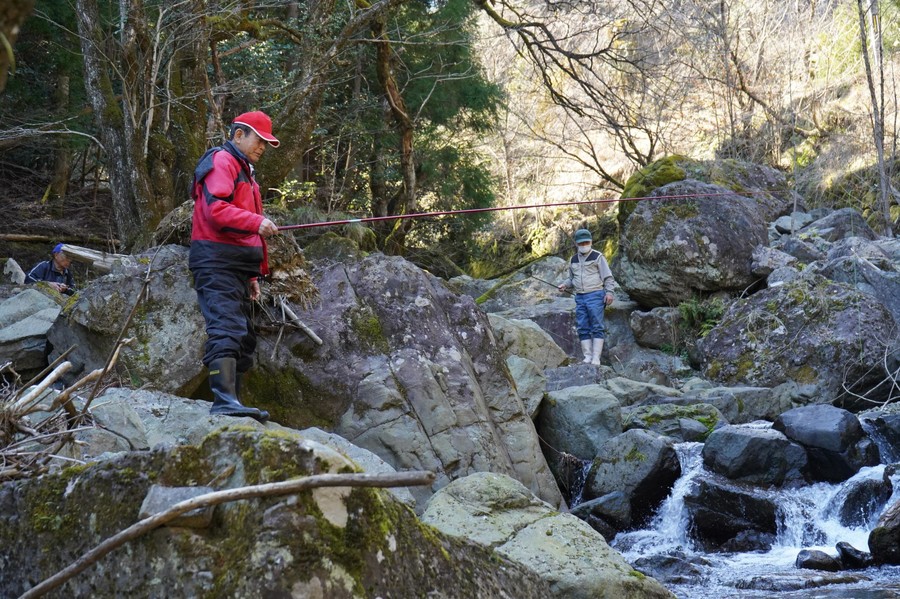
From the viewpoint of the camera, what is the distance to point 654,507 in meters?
7.96

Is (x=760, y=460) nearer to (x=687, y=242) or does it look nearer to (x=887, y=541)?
(x=887, y=541)

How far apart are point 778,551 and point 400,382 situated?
3.33m

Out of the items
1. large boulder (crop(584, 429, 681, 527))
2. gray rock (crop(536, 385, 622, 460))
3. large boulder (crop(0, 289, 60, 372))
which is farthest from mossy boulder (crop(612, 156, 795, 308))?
large boulder (crop(0, 289, 60, 372))

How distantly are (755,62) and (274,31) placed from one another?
12000 millimetres

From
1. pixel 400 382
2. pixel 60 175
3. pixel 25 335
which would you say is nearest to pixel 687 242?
pixel 400 382

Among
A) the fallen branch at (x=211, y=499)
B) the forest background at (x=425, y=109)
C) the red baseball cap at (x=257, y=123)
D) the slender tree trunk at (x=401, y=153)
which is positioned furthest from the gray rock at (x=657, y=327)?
the fallen branch at (x=211, y=499)

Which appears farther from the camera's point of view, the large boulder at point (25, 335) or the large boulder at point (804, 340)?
the large boulder at point (804, 340)

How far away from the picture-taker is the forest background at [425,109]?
439 inches

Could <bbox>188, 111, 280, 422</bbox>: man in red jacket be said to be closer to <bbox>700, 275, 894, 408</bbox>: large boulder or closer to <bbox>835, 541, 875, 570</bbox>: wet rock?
<bbox>835, 541, 875, 570</bbox>: wet rock

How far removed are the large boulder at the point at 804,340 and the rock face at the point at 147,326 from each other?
19.8ft

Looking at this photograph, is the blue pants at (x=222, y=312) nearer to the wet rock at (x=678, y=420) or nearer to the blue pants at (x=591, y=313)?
the wet rock at (x=678, y=420)

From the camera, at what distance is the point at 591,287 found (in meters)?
11.6

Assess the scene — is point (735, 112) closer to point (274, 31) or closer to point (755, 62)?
point (755, 62)

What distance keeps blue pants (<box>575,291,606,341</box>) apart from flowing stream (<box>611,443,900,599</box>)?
3238 mm
